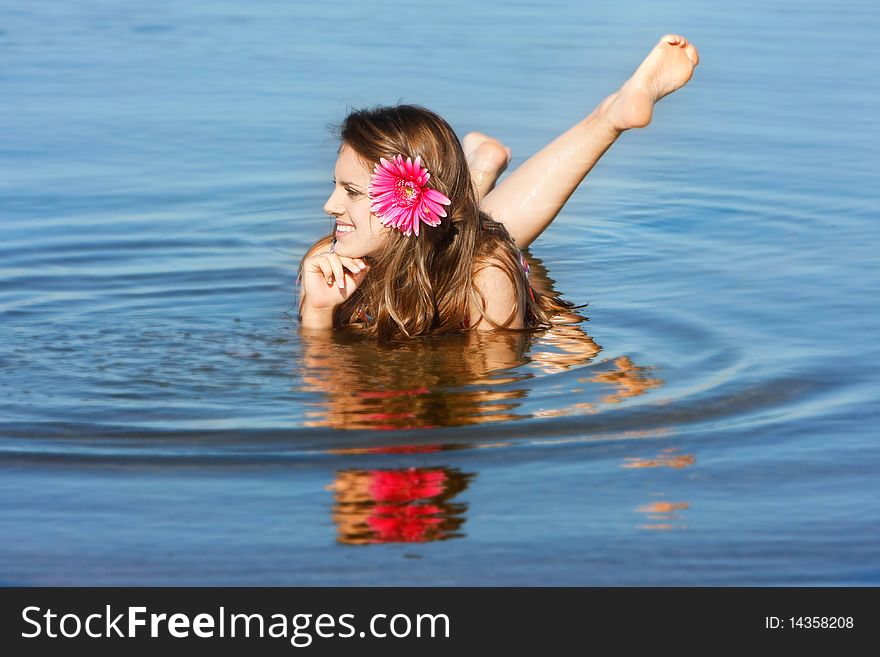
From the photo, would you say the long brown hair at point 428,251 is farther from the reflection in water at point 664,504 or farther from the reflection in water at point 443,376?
the reflection in water at point 664,504

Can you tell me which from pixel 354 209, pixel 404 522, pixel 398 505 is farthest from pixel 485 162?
pixel 404 522

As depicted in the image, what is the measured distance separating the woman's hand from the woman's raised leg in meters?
1.15

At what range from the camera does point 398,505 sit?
3824 mm

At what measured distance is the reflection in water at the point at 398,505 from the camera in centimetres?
367

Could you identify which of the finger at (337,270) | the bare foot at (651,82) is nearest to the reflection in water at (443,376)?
the finger at (337,270)

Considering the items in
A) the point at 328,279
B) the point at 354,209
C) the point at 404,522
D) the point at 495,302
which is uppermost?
the point at 354,209

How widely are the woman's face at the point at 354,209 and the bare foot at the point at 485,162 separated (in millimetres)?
1478

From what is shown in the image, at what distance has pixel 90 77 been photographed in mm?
11211

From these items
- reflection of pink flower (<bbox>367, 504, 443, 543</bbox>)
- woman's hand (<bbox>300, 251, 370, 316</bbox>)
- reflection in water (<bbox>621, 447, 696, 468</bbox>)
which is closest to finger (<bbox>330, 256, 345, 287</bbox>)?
woman's hand (<bbox>300, 251, 370, 316</bbox>)

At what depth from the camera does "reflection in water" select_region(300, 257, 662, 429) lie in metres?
4.56

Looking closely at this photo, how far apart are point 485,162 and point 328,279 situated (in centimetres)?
152

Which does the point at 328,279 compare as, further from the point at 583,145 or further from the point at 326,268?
the point at 583,145

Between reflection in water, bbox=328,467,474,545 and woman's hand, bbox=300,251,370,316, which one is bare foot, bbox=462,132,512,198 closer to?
woman's hand, bbox=300,251,370,316
